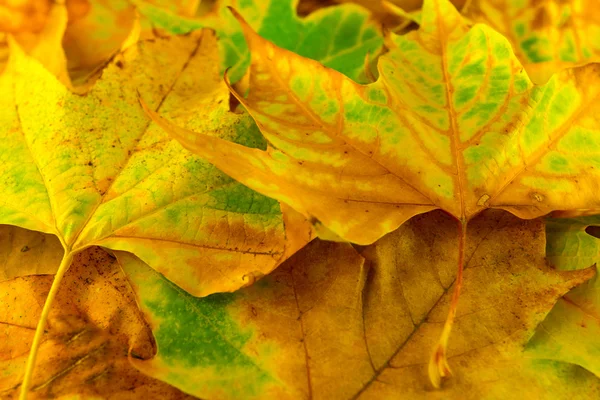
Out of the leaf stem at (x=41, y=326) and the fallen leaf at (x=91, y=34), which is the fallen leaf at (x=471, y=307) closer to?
the leaf stem at (x=41, y=326)

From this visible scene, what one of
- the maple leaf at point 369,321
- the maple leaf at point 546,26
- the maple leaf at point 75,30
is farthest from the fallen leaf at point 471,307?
the maple leaf at point 75,30

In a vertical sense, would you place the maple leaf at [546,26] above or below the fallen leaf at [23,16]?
above

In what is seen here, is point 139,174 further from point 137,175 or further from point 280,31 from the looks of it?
point 280,31

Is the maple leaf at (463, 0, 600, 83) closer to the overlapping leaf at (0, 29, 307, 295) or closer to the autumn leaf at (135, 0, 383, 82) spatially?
the autumn leaf at (135, 0, 383, 82)

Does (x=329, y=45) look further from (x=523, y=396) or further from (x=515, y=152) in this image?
(x=523, y=396)

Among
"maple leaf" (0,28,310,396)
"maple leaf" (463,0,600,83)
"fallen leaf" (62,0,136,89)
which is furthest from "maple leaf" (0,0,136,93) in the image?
"maple leaf" (463,0,600,83)

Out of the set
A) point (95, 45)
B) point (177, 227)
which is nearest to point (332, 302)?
point (177, 227)

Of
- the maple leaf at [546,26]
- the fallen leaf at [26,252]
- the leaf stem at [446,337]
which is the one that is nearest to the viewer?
the leaf stem at [446,337]

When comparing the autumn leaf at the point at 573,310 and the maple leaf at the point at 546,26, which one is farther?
the maple leaf at the point at 546,26

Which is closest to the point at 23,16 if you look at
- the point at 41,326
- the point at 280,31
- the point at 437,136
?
the point at 280,31
